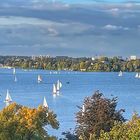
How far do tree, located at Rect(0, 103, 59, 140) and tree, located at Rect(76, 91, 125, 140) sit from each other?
10.8 feet

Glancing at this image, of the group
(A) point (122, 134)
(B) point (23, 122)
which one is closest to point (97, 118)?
(B) point (23, 122)

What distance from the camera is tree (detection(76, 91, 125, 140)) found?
42.8 metres

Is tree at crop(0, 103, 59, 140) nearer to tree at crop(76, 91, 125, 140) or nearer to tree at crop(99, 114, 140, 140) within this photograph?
tree at crop(76, 91, 125, 140)

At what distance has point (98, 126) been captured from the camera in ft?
141

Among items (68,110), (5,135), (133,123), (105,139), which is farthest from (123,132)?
(68,110)

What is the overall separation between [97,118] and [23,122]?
6582 mm

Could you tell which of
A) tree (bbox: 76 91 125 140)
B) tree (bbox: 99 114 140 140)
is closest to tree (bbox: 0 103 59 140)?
tree (bbox: 76 91 125 140)

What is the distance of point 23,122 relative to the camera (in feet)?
127

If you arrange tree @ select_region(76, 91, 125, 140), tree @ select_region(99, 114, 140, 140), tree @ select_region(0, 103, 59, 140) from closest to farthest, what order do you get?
tree @ select_region(99, 114, 140, 140) < tree @ select_region(0, 103, 59, 140) < tree @ select_region(76, 91, 125, 140)

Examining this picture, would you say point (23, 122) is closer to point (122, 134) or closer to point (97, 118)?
point (97, 118)

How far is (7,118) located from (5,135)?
234 centimetres

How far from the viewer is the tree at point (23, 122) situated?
3750cm

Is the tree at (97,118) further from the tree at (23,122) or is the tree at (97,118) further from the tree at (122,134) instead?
the tree at (122,134)

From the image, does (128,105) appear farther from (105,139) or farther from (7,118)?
(105,139)
